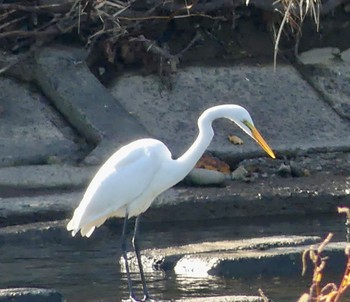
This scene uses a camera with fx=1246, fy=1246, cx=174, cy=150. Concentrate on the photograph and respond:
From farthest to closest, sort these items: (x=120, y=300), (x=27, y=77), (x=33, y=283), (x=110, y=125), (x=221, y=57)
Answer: (x=221, y=57) < (x=27, y=77) < (x=110, y=125) < (x=33, y=283) < (x=120, y=300)

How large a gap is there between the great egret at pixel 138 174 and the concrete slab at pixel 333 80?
525 cm

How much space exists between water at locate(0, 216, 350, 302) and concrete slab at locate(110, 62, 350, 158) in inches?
68.2

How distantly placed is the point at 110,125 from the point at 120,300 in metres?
4.36

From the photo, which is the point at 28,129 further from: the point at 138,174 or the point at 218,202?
the point at 138,174

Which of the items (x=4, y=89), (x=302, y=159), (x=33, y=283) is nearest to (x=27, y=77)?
(x=4, y=89)

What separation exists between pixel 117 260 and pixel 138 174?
117cm

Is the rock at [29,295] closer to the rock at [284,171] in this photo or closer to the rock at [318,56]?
the rock at [284,171]

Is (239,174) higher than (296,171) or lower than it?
higher

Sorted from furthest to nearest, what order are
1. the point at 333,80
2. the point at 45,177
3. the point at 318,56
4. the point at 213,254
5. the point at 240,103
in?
the point at 318,56 → the point at 333,80 → the point at 240,103 → the point at 45,177 → the point at 213,254

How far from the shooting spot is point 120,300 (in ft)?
21.6

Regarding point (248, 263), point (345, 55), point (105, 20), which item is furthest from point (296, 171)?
point (248, 263)

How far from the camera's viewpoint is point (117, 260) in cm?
787

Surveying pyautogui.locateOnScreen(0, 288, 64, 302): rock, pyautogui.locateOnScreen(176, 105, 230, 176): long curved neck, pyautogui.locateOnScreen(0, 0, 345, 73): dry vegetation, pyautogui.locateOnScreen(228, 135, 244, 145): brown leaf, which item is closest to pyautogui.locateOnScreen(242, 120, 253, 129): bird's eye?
pyautogui.locateOnScreen(176, 105, 230, 176): long curved neck

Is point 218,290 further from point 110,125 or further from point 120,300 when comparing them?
point 110,125
